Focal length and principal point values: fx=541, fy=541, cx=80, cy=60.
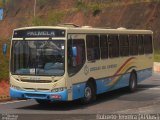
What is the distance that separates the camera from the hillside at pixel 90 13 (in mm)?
64000

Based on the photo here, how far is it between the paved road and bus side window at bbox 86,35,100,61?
167 cm

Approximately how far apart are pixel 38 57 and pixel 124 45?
18.6 feet

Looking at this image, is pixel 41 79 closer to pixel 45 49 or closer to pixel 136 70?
pixel 45 49

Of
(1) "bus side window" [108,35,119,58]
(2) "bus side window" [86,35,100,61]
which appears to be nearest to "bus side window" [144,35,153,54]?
(1) "bus side window" [108,35,119,58]

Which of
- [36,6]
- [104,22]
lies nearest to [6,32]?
A: [36,6]

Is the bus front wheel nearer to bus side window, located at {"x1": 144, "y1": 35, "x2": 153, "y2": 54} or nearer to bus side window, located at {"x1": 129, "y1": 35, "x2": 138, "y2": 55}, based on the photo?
bus side window, located at {"x1": 129, "y1": 35, "x2": 138, "y2": 55}

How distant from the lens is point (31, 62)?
17.8 m

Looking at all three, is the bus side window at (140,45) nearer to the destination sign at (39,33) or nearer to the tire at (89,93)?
the tire at (89,93)

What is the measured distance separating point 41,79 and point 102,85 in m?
3.45

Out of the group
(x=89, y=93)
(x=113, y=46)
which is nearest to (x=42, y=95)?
(x=89, y=93)

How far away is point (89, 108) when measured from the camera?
58.6 ft

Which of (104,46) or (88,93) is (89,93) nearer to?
(88,93)

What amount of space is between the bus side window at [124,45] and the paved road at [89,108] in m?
1.73

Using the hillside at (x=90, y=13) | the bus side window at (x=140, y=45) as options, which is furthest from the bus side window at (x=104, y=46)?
the hillside at (x=90, y=13)
